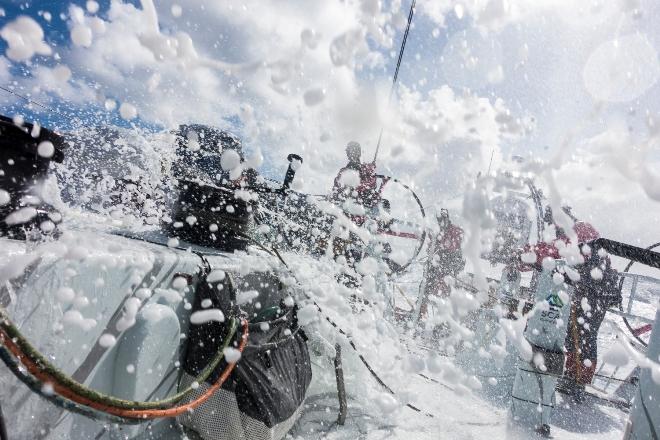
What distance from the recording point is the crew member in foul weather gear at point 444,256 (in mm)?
9107

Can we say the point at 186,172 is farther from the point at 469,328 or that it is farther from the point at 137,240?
the point at 469,328

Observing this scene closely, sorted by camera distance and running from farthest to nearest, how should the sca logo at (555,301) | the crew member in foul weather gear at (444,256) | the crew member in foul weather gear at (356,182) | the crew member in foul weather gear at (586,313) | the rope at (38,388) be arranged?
the crew member in foul weather gear at (444,256) → the crew member in foul weather gear at (356,182) → the crew member in foul weather gear at (586,313) → the sca logo at (555,301) → the rope at (38,388)

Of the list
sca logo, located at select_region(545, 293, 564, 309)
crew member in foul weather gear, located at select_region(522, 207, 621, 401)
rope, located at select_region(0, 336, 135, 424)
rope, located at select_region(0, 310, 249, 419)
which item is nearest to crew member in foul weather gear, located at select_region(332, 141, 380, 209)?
sca logo, located at select_region(545, 293, 564, 309)

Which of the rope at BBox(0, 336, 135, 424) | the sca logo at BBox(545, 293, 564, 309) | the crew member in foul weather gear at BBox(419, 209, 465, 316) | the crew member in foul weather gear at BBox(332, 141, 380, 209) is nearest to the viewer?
the rope at BBox(0, 336, 135, 424)

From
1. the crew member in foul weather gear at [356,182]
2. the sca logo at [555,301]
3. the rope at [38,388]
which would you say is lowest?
the rope at [38,388]

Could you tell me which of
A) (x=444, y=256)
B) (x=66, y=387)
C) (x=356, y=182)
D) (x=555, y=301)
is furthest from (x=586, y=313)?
(x=66, y=387)

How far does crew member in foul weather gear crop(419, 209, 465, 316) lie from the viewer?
9107 mm

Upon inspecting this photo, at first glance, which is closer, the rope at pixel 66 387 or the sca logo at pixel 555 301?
the rope at pixel 66 387

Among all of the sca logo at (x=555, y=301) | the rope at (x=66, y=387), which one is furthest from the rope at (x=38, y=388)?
the sca logo at (x=555, y=301)

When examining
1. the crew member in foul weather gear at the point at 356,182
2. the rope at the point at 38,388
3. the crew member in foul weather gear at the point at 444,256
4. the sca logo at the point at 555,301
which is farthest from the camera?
the crew member in foul weather gear at the point at 444,256

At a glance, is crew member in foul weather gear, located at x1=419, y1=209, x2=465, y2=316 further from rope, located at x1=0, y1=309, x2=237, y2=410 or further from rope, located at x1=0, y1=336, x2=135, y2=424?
rope, located at x1=0, y1=336, x2=135, y2=424

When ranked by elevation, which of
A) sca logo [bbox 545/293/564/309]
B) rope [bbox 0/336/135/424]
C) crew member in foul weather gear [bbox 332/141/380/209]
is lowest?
rope [bbox 0/336/135/424]

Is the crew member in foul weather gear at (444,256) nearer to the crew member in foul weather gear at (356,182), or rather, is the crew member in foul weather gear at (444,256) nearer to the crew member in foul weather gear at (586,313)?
the crew member in foul weather gear at (586,313)

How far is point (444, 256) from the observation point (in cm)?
962
